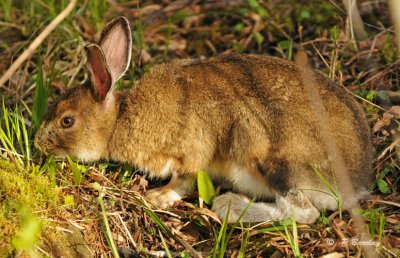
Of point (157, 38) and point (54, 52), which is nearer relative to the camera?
point (54, 52)

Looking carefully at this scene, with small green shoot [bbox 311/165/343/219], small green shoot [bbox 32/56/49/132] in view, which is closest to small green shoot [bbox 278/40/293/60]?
small green shoot [bbox 311/165/343/219]

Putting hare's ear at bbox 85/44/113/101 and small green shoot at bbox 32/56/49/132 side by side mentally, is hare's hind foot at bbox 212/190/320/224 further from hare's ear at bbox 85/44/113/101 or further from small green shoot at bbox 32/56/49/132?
small green shoot at bbox 32/56/49/132

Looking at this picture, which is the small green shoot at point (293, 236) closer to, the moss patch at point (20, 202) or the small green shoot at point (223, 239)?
the small green shoot at point (223, 239)

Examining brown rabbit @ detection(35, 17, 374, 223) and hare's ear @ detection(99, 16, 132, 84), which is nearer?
brown rabbit @ detection(35, 17, 374, 223)

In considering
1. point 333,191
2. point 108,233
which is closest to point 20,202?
point 108,233

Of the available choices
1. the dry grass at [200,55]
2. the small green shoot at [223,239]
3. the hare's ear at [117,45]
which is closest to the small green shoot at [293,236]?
the dry grass at [200,55]

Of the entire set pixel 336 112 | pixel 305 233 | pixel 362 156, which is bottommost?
pixel 305 233

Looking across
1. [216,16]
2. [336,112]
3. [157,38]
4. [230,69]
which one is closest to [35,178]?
[230,69]

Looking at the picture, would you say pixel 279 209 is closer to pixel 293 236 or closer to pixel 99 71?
pixel 293 236

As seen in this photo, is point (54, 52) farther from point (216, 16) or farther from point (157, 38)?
point (216, 16)
